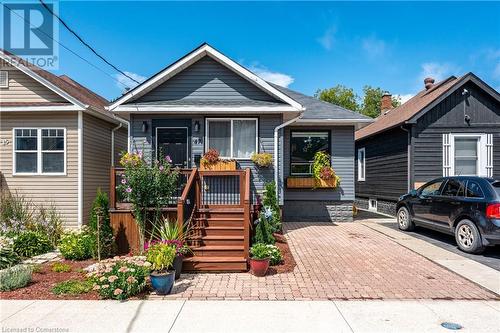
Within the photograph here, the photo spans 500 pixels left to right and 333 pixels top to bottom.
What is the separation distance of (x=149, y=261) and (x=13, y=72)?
8.79 m

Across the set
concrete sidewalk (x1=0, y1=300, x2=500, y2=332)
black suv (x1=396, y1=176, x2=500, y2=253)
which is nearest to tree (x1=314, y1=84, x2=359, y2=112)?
black suv (x1=396, y1=176, x2=500, y2=253)

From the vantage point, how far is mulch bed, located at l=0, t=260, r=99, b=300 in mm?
5196

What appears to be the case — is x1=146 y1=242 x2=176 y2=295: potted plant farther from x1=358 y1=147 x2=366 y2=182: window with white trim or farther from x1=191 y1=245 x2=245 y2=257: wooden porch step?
x1=358 y1=147 x2=366 y2=182: window with white trim

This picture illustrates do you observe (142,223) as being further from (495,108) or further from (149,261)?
(495,108)

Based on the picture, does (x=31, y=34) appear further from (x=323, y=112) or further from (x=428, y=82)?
(x=428, y=82)

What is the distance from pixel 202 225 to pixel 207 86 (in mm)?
4444

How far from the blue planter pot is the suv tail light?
6.51 metres

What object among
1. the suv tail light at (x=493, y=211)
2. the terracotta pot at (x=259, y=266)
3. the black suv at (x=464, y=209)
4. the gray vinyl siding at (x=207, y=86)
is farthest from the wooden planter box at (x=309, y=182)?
the terracotta pot at (x=259, y=266)

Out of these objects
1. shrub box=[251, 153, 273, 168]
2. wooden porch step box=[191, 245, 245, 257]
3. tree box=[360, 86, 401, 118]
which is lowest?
wooden porch step box=[191, 245, 245, 257]

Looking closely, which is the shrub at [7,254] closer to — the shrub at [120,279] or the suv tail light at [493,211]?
the shrub at [120,279]

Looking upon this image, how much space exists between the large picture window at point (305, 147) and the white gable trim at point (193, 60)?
299cm

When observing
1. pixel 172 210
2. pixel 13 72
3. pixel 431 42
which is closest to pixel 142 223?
pixel 172 210

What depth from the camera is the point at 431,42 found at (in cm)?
1413

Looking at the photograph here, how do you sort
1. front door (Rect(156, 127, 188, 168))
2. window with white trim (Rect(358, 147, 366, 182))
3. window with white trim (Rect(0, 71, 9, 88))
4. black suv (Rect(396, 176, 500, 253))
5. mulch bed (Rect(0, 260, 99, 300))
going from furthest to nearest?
window with white trim (Rect(358, 147, 366, 182)) < window with white trim (Rect(0, 71, 9, 88)) < front door (Rect(156, 127, 188, 168)) < black suv (Rect(396, 176, 500, 253)) < mulch bed (Rect(0, 260, 99, 300))
